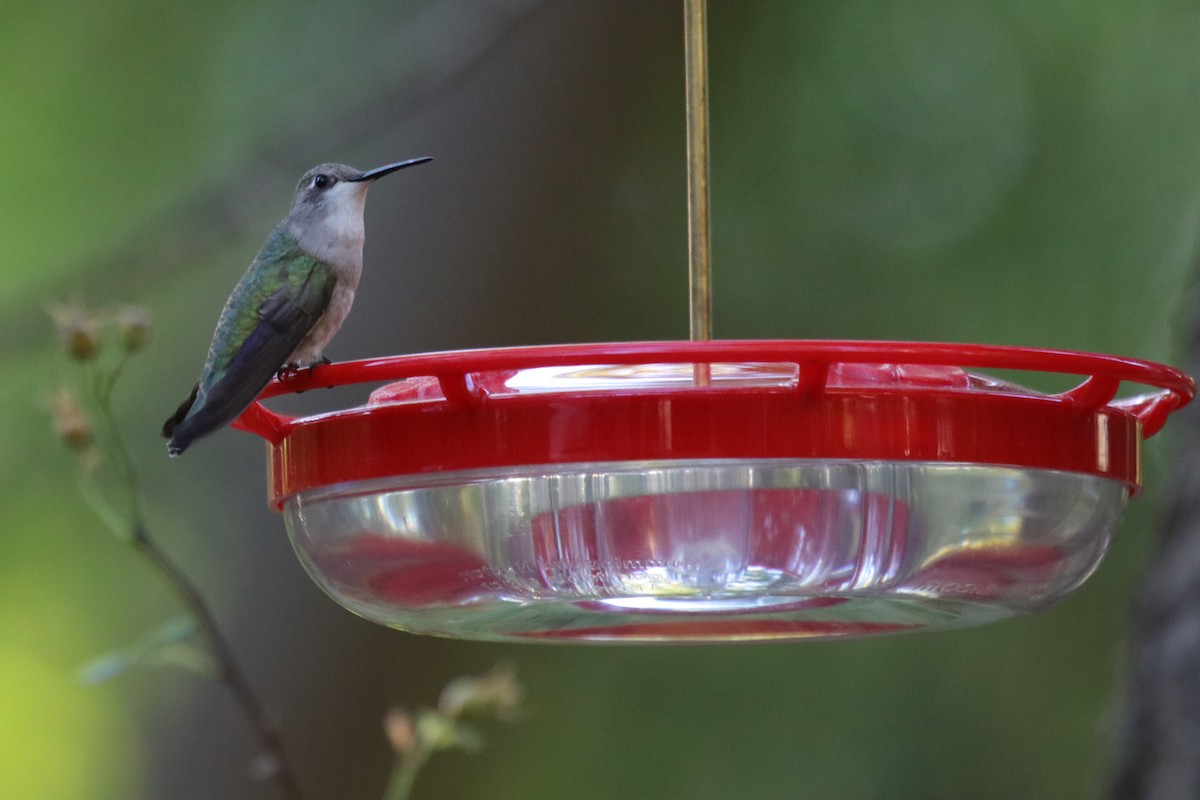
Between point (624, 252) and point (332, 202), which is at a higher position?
point (332, 202)

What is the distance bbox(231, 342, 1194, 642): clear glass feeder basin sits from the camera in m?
1.50

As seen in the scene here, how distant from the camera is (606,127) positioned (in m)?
4.93

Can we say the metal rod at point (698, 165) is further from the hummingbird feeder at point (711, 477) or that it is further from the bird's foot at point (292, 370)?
the bird's foot at point (292, 370)

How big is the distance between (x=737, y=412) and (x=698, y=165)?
407 millimetres

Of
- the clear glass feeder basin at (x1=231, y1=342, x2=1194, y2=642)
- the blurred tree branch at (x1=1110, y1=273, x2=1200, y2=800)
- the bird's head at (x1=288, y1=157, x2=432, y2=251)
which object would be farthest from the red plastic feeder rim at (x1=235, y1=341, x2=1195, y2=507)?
the blurred tree branch at (x1=1110, y1=273, x2=1200, y2=800)

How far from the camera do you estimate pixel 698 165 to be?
1788 millimetres

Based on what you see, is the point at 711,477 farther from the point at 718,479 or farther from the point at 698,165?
the point at 698,165

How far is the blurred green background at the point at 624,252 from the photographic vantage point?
435 cm

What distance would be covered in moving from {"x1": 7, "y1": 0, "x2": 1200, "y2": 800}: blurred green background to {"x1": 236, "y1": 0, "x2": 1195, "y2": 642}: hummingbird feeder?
93.6 inches

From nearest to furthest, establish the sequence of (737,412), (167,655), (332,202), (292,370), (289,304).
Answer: (737,412), (292,370), (289,304), (167,655), (332,202)

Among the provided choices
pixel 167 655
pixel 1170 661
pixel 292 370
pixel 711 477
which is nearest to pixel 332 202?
pixel 292 370

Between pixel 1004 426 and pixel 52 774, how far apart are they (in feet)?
14.0

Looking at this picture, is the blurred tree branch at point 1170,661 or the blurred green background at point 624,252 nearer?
the blurred tree branch at point 1170,661

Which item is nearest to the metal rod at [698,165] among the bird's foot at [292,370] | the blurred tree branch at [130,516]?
the bird's foot at [292,370]
